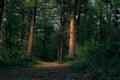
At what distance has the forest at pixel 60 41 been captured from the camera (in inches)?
456

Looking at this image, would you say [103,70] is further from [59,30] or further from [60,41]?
[59,30]

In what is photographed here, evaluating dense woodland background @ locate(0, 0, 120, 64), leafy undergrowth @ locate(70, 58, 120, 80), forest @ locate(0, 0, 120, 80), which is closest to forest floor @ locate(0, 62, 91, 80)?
forest @ locate(0, 0, 120, 80)

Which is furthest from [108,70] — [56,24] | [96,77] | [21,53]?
[56,24]

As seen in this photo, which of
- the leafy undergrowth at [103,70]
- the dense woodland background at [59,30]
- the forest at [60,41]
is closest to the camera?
the leafy undergrowth at [103,70]

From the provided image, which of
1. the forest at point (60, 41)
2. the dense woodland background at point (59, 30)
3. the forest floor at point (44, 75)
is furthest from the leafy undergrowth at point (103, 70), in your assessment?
the dense woodland background at point (59, 30)

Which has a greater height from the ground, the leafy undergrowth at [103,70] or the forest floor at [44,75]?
the leafy undergrowth at [103,70]

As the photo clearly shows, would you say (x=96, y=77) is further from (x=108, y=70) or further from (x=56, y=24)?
(x=56, y=24)

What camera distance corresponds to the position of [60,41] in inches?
1494

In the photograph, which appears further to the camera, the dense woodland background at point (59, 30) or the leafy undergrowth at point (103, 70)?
the dense woodland background at point (59, 30)

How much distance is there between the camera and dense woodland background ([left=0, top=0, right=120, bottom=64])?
18.5 metres

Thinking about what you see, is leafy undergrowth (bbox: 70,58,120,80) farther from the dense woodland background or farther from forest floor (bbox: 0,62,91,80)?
the dense woodland background

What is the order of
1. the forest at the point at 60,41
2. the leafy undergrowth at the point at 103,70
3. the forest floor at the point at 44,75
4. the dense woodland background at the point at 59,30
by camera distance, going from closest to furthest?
the leafy undergrowth at the point at 103,70, the forest floor at the point at 44,75, the forest at the point at 60,41, the dense woodland background at the point at 59,30

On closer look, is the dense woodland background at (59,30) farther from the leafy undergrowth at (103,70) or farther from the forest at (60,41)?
the leafy undergrowth at (103,70)

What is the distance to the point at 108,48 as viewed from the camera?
1384 centimetres
